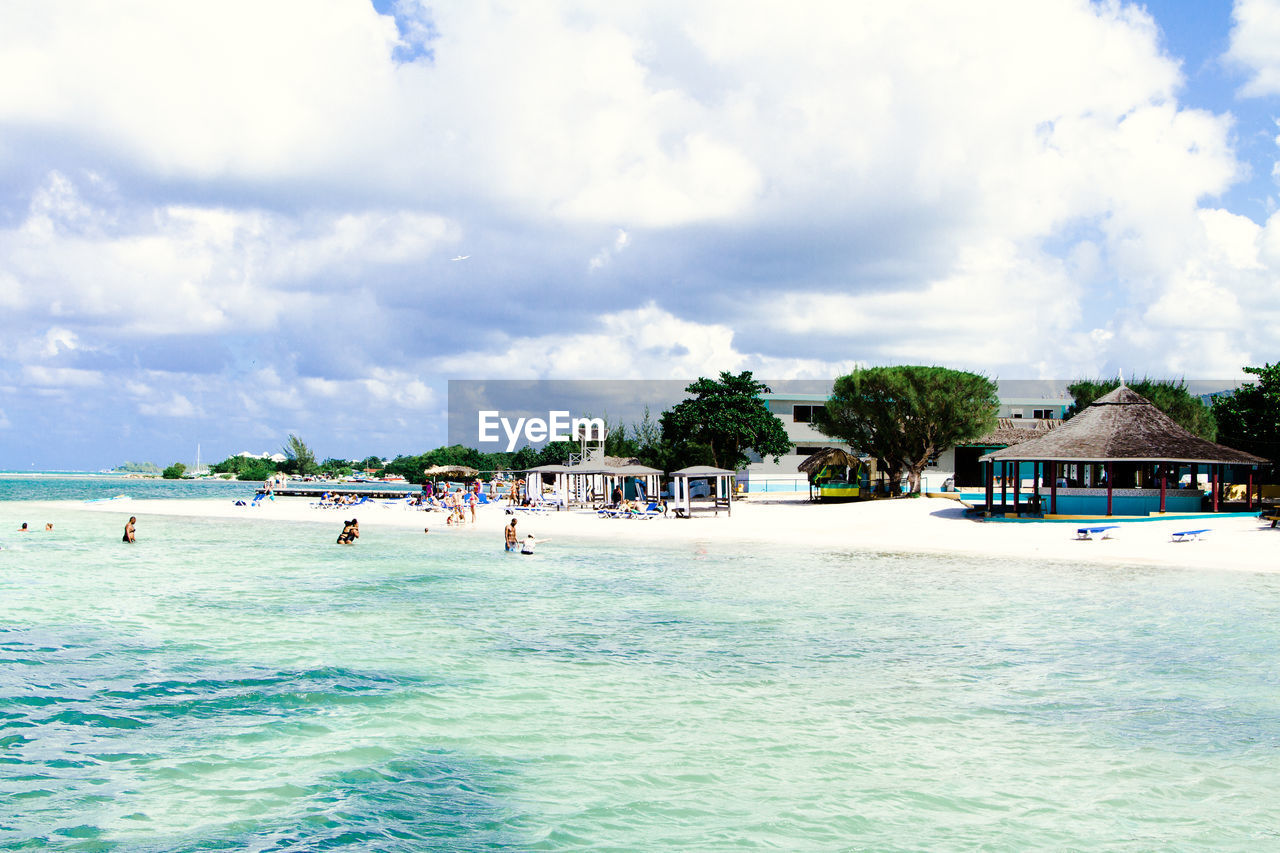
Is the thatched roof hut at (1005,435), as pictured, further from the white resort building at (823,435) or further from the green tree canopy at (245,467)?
the green tree canopy at (245,467)

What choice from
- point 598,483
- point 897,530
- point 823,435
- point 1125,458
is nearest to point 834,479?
point 823,435

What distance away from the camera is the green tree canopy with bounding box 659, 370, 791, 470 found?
170 feet

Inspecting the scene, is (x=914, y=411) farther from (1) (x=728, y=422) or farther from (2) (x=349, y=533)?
(2) (x=349, y=533)

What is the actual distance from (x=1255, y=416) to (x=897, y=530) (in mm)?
21401

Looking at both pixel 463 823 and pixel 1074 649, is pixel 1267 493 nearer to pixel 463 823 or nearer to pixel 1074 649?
pixel 1074 649

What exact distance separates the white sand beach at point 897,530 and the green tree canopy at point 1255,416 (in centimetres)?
1137

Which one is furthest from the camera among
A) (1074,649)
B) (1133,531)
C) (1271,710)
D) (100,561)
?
(1133,531)

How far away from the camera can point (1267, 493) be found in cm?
3719

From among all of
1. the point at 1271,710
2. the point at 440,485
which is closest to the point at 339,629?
the point at 1271,710

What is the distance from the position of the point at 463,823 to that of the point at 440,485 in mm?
52247

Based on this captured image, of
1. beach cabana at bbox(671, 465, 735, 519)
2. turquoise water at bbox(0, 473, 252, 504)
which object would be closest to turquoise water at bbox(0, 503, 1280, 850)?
beach cabana at bbox(671, 465, 735, 519)

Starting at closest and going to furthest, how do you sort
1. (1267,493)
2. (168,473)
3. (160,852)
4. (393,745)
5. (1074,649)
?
1. (160,852)
2. (393,745)
3. (1074,649)
4. (1267,493)
5. (168,473)

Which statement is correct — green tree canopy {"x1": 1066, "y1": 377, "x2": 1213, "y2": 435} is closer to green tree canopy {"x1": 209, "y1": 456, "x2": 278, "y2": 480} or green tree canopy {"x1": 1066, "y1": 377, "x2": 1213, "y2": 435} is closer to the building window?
the building window

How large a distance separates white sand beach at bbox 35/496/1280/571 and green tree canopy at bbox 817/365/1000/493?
333 centimetres
